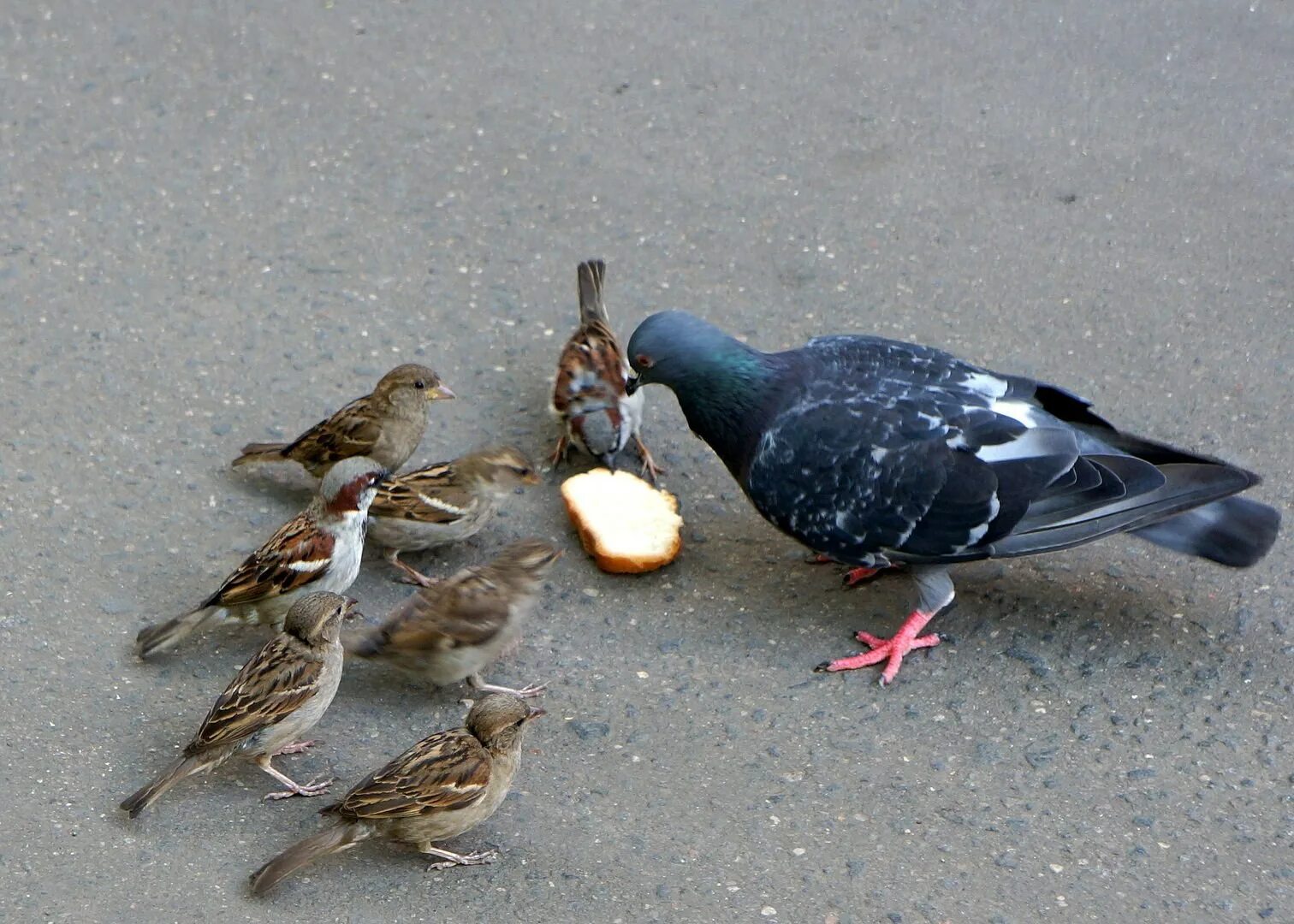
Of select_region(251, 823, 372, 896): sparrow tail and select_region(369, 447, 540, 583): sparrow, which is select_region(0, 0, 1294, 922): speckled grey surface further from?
select_region(369, 447, 540, 583): sparrow

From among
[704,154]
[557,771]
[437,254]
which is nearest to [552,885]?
[557,771]

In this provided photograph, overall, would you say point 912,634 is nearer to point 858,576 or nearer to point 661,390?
point 858,576

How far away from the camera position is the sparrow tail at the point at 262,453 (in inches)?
227

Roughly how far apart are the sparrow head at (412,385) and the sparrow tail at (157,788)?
1.78 m

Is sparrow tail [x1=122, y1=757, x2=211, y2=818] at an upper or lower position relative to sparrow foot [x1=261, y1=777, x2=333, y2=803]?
upper

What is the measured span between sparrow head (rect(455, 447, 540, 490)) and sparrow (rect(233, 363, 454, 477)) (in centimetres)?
30

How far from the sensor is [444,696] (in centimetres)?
511

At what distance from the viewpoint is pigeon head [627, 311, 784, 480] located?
5.38 metres

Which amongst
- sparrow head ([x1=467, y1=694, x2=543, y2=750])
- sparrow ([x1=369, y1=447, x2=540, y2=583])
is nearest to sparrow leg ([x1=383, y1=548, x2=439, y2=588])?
sparrow ([x1=369, y1=447, x2=540, y2=583])

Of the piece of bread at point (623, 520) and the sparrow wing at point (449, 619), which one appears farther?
the piece of bread at point (623, 520)

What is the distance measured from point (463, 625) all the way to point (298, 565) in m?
0.64

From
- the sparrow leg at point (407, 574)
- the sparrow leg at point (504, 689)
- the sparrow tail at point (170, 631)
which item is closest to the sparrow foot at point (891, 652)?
the sparrow leg at point (504, 689)

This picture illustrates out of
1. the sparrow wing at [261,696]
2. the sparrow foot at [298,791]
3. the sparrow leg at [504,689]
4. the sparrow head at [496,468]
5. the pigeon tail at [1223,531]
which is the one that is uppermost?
the pigeon tail at [1223,531]

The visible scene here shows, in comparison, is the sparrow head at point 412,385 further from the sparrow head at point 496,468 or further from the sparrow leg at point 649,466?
the sparrow leg at point 649,466
